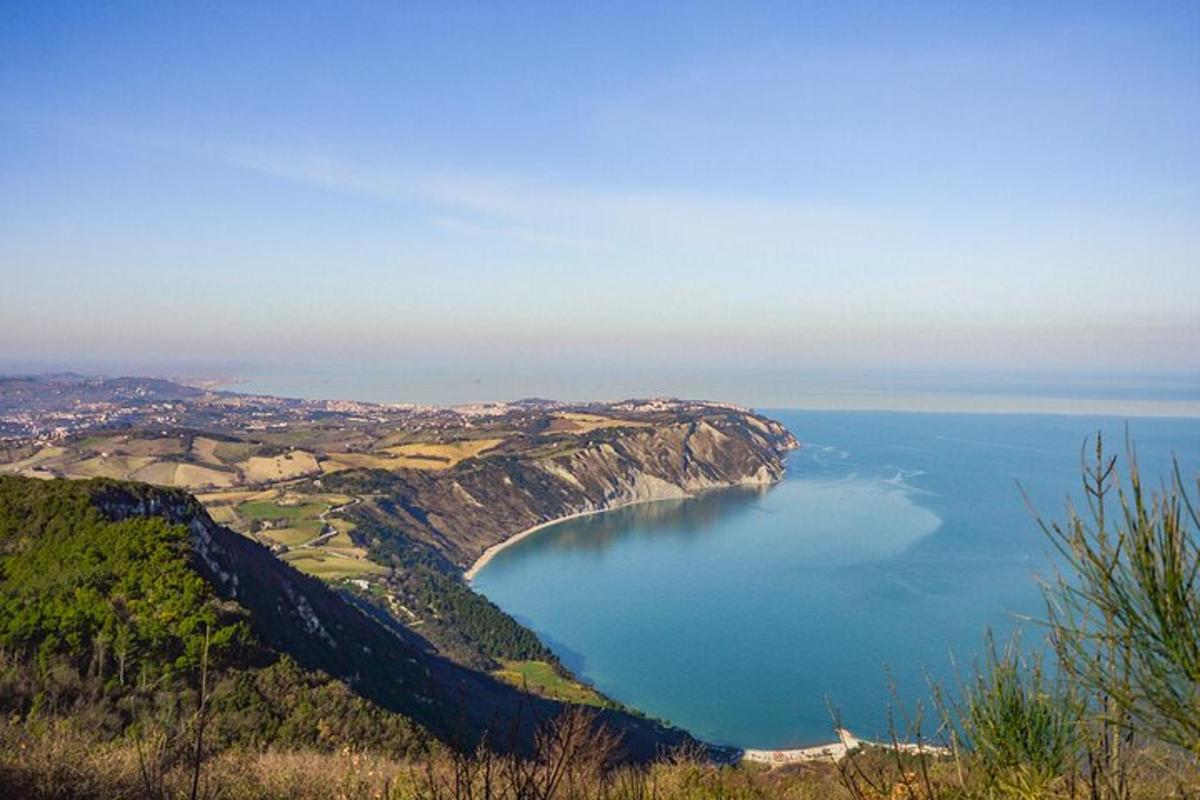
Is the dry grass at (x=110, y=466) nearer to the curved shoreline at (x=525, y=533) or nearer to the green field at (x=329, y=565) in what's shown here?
the green field at (x=329, y=565)

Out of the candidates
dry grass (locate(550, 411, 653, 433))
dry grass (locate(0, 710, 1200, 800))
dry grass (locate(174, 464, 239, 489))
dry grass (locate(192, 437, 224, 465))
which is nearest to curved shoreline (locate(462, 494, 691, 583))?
dry grass (locate(550, 411, 653, 433))

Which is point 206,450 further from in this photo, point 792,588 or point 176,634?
point 176,634

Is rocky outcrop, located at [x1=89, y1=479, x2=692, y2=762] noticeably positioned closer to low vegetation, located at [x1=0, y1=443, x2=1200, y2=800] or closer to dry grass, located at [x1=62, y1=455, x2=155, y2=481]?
low vegetation, located at [x1=0, y1=443, x2=1200, y2=800]

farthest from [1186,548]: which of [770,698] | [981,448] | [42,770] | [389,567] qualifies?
[981,448]

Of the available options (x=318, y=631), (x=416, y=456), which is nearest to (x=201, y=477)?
(x=416, y=456)

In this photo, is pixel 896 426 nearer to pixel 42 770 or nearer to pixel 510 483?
pixel 510 483
